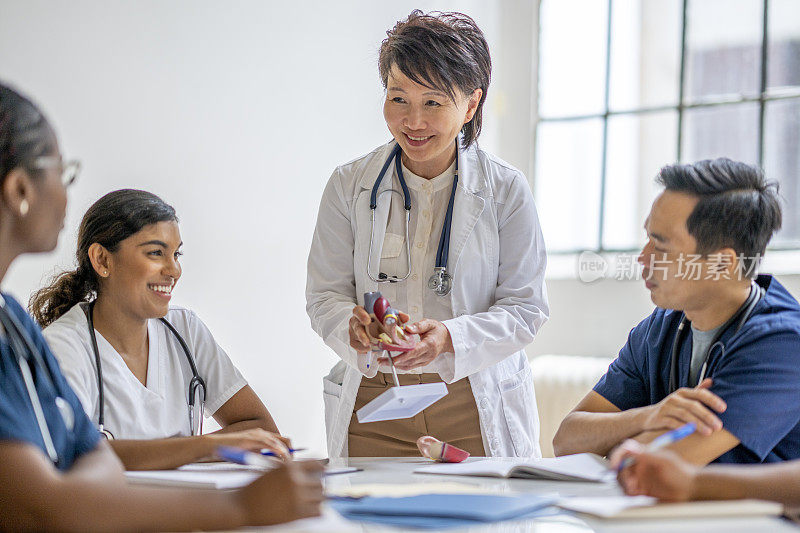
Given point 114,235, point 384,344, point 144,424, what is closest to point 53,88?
point 114,235

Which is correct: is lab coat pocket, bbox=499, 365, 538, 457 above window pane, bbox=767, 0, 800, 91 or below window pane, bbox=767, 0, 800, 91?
below

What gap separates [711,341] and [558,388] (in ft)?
7.31

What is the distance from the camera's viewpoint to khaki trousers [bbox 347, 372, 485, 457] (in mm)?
2146

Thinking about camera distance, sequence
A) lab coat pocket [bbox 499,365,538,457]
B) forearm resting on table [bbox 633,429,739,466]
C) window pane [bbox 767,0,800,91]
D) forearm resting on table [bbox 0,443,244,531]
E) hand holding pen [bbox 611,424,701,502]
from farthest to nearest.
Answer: window pane [bbox 767,0,800,91] < lab coat pocket [bbox 499,365,538,457] < forearm resting on table [bbox 633,429,739,466] < hand holding pen [bbox 611,424,701,502] < forearm resting on table [bbox 0,443,244,531]

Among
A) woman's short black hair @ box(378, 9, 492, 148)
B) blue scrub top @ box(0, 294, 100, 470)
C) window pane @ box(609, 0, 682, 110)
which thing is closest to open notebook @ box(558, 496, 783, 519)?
blue scrub top @ box(0, 294, 100, 470)

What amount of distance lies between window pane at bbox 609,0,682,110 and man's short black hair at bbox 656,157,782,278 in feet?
9.31

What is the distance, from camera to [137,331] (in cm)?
212

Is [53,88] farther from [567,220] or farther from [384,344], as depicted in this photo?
[567,220]

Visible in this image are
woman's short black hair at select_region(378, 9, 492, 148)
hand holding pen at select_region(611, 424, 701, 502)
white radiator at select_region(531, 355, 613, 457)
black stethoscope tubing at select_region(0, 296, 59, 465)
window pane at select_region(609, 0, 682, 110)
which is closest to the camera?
black stethoscope tubing at select_region(0, 296, 59, 465)

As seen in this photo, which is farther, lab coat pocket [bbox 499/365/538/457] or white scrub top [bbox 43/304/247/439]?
lab coat pocket [bbox 499/365/538/457]

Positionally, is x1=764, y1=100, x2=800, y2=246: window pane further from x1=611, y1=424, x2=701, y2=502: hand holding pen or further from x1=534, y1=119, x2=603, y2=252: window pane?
x1=611, y1=424, x2=701, y2=502: hand holding pen

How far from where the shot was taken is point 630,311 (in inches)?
165

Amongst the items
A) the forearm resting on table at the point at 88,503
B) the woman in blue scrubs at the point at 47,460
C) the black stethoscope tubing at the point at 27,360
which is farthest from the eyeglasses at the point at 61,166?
the forearm resting on table at the point at 88,503

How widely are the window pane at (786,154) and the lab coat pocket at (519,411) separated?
7.89 ft
